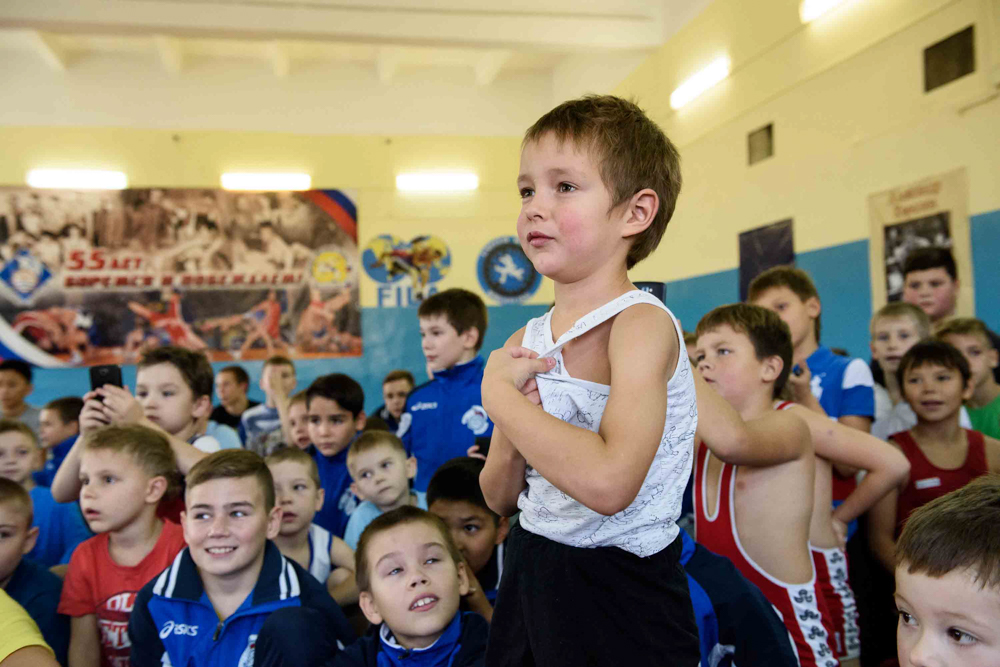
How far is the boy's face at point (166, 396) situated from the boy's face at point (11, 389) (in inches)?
136

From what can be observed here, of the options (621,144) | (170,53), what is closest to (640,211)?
(621,144)

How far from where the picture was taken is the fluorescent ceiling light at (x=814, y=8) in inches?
195

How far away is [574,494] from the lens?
97cm

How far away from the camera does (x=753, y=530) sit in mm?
2129

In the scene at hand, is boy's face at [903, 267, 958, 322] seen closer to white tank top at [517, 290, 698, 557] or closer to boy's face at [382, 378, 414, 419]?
white tank top at [517, 290, 698, 557]

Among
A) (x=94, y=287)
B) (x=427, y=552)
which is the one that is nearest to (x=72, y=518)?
(x=427, y=552)

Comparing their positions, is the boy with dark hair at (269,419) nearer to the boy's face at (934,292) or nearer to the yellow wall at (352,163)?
the yellow wall at (352,163)

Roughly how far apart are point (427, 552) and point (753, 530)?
96 centimetres

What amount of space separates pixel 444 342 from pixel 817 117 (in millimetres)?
3269

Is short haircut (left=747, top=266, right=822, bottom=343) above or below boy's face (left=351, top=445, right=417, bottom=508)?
above

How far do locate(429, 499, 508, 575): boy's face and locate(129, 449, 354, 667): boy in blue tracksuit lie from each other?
51 centimetres

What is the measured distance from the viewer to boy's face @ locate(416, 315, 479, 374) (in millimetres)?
3984

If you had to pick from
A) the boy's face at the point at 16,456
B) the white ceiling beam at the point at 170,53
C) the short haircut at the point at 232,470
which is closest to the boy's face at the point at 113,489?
the short haircut at the point at 232,470

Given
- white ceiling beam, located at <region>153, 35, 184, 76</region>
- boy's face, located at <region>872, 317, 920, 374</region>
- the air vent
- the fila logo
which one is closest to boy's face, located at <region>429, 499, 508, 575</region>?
the fila logo
